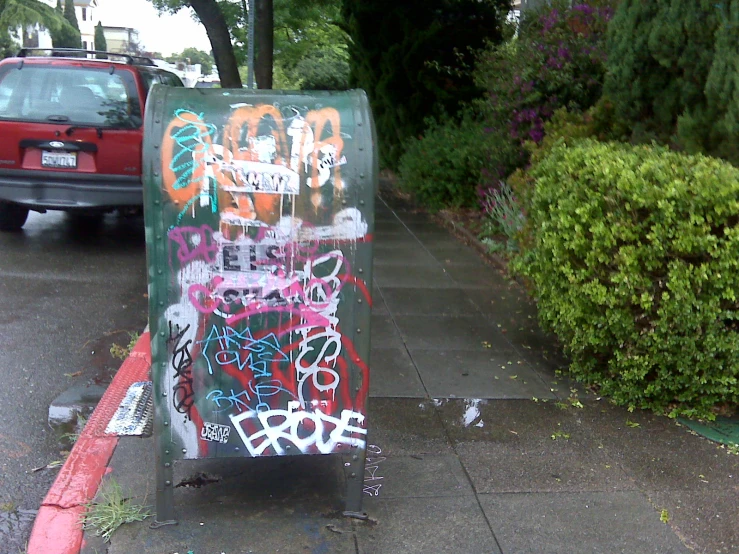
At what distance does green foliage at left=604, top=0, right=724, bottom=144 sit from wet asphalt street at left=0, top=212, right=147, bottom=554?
425cm

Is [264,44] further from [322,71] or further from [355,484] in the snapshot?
[322,71]

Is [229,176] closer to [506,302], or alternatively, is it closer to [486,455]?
[486,455]

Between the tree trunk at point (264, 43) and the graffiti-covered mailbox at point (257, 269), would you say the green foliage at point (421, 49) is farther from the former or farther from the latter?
the graffiti-covered mailbox at point (257, 269)

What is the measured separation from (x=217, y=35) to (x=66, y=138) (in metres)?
6.30

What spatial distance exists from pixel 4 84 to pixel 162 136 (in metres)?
5.86

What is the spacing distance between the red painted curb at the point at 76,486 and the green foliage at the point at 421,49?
851 cm

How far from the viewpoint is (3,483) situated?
3.84 m

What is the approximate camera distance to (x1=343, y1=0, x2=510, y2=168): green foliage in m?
11.8

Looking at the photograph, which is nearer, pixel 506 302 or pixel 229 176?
pixel 229 176

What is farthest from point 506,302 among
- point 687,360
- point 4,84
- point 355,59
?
point 355,59

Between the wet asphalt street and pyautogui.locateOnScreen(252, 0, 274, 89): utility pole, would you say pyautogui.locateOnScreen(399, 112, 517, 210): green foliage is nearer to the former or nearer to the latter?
pyautogui.locateOnScreen(252, 0, 274, 89): utility pole

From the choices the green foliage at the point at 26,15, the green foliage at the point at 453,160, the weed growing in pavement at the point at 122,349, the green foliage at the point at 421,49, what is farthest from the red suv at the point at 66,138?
the green foliage at the point at 26,15

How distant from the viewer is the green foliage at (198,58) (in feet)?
243

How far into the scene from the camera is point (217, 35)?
13336mm
